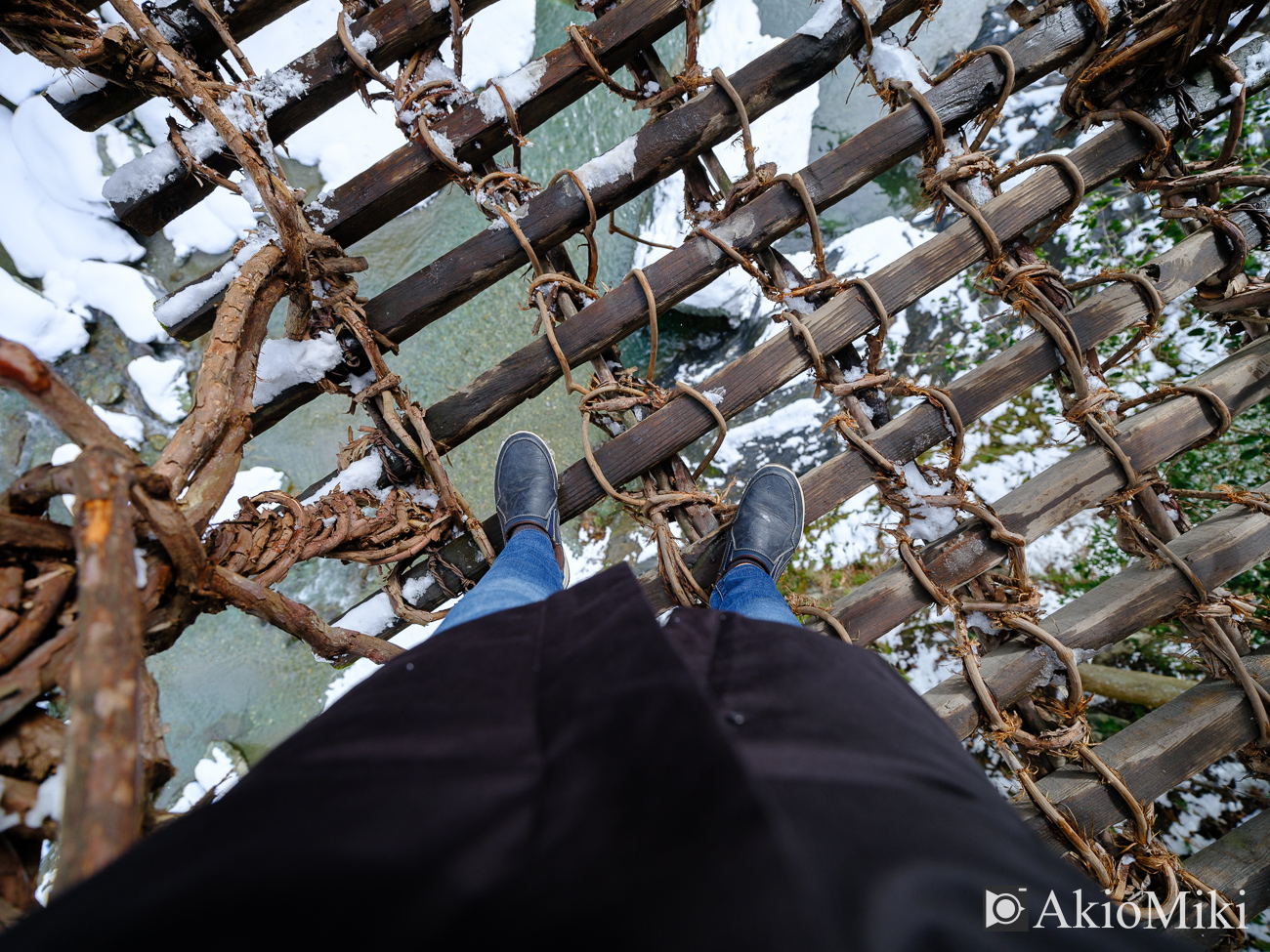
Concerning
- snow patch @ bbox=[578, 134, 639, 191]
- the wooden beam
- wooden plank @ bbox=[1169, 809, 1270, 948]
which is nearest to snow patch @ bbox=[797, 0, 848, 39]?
snow patch @ bbox=[578, 134, 639, 191]

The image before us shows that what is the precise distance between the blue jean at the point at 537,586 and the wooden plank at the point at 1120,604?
0.29 m

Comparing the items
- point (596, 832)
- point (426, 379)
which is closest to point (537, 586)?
point (596, 832)

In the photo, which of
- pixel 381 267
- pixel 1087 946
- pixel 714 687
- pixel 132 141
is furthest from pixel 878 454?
pixel 132 141

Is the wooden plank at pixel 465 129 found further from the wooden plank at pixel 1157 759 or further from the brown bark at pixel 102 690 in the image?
the wooden plank at pixel 1157 759

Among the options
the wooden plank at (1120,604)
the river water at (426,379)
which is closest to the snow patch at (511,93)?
the wooden plank at (1120,604)

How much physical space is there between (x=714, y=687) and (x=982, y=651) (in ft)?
3.87

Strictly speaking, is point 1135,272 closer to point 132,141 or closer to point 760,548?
point 760,548

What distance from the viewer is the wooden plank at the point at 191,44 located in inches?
43.0

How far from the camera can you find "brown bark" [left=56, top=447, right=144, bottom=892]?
476mm

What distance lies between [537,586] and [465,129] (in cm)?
106

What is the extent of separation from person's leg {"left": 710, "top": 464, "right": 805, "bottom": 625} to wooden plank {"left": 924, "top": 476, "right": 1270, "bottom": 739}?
0.80 ft

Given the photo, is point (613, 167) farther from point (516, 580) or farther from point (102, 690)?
point (102, 690)

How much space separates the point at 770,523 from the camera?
137cm

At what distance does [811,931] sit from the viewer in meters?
0.46
